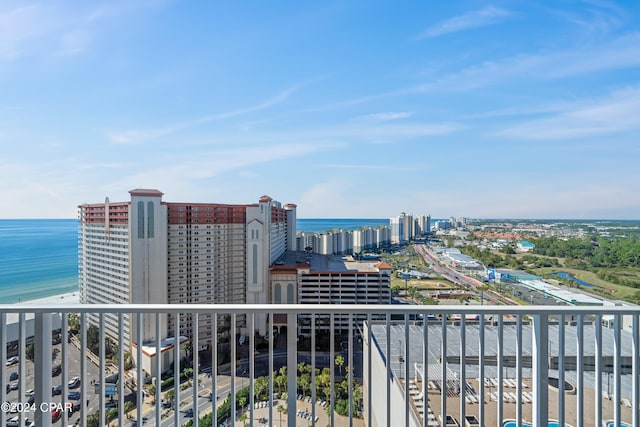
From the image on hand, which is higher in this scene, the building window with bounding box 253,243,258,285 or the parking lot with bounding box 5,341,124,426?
the parking lot with bounding box 5,341,124,426

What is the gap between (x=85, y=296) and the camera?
820 cm

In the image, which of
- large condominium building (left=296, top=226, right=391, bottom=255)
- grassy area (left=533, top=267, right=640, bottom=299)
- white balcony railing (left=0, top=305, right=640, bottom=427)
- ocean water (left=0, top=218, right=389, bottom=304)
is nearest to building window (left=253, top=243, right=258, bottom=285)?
large condominium building (left=296, top=226, right=391, bottom=255)

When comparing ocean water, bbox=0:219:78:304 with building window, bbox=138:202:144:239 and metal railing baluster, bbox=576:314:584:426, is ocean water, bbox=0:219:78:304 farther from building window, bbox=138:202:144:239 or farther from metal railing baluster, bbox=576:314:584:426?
metal railing baluster, bbox=576:314:584:426

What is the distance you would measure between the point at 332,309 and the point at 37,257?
34.5 feet

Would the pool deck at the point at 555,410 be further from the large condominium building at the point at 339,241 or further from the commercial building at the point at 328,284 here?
the large condominium building at the point at 339,241

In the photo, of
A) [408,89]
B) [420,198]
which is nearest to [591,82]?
[408,89]

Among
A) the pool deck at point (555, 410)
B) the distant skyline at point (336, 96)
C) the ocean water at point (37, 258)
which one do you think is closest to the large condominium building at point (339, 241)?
the distant skyline at point (336, 96)

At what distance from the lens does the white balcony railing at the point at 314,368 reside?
1251mm

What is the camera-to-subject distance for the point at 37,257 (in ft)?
26.7

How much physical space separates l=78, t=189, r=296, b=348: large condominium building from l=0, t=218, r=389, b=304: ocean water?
499 mm

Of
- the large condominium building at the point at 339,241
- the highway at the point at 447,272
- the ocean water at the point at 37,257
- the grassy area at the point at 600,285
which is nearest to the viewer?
the grassy area at the point at 600,285

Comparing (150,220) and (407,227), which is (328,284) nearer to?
(407,227)

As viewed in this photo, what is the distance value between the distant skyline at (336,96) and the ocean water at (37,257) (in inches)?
78.5

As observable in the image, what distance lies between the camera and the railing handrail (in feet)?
4.09
